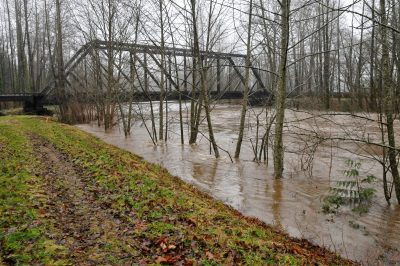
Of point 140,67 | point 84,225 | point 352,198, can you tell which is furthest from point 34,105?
point 352,198

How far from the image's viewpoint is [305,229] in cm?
622

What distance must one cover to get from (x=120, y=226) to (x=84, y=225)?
0.50 metres

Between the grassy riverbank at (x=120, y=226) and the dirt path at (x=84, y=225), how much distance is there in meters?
0.01

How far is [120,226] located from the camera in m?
5.29

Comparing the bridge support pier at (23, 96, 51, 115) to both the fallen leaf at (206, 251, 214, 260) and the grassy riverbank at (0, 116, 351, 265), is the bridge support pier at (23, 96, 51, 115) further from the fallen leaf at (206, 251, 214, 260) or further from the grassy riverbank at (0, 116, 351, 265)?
the fallen leaf at (206, 251, 214, 260)

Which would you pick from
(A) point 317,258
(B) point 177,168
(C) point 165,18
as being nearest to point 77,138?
(B) point 177,168

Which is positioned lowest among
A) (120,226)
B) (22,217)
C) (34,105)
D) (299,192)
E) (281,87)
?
(299,192)

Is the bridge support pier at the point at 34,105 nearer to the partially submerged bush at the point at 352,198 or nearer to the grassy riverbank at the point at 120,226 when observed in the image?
the grassy riverbank at the point at 120,226

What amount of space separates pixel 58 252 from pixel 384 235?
196 inches

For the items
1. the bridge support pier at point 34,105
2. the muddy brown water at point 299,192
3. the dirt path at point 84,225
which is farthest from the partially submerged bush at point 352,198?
the bridge support pier at point 34,105

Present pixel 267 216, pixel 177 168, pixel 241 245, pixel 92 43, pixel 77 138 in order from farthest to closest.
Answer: pixel 92 43
pixel 77 138
pixel 177 168
pixel 267 216
pixel 241 245

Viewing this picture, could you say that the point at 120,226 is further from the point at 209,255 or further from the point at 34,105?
the point at 34,105

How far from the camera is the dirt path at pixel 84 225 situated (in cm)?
439

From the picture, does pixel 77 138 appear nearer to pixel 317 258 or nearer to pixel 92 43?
pixel 92 43
